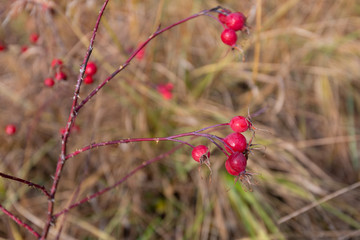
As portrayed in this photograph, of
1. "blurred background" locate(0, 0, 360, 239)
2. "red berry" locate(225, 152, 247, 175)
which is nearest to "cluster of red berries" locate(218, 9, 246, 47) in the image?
"red berry" locate(225, 152, 247, 175)

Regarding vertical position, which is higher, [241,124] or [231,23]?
[231,23]

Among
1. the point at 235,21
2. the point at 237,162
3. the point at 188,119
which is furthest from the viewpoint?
the point at 188,119

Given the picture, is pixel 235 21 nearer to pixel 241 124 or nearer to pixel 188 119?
pixel 241 124

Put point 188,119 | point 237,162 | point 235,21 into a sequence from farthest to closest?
point 188,119
point 235,21
point 237,162

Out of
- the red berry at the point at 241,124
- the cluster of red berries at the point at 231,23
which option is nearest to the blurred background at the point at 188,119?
the cluster of red berries at the point at 231,23

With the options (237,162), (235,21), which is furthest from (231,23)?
(237,162)

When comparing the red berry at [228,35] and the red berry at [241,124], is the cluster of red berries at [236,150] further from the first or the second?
the red berry at [228,35]

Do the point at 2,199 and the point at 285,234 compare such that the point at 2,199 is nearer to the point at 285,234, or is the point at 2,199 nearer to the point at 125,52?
the point at 125,52
